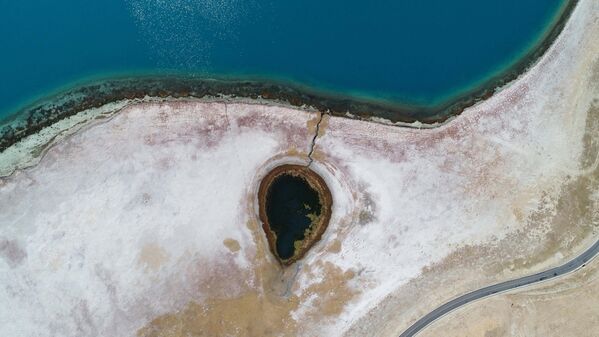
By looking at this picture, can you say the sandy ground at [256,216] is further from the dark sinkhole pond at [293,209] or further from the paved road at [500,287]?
the dark sinkhole pond at [293,209]

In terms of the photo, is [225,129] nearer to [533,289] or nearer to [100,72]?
[100,72]

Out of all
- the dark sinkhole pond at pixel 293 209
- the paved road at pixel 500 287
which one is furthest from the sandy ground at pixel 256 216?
the dark sinkhole pond at pixel 293 209

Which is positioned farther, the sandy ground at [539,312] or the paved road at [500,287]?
the sandy ground at [539,312]

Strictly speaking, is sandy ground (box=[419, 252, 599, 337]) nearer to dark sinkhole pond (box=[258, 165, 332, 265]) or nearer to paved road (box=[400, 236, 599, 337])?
paved road (box=[400, 236, 599, 337])

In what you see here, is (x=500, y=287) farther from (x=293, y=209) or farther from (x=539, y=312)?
(x=293, y=209)

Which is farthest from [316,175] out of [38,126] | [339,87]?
[38,126]

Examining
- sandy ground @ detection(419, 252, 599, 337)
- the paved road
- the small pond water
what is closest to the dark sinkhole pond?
the small pond water
